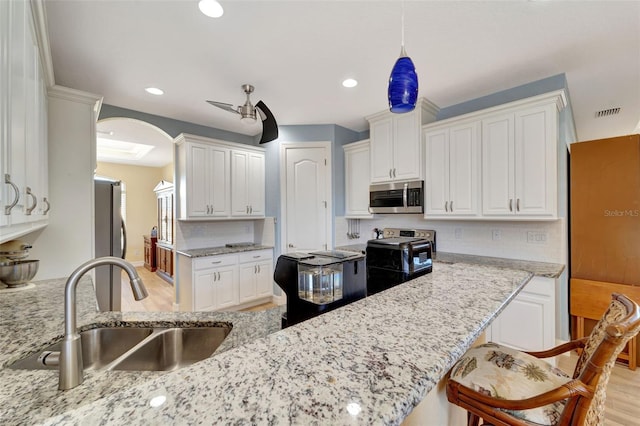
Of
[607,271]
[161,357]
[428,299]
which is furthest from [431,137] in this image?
[161,357]

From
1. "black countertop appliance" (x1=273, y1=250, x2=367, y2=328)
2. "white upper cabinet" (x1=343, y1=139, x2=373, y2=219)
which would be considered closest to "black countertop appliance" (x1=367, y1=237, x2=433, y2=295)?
"black countertop appliance" (x1=273, y1=250, x2=367, y2=328)

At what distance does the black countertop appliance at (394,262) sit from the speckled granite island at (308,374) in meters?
0.25

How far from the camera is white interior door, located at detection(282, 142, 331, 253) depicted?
3893 mm

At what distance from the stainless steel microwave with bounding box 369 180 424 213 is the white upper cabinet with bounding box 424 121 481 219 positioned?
95mm

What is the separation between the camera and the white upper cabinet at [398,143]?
3.07 metres

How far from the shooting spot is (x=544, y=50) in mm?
2125

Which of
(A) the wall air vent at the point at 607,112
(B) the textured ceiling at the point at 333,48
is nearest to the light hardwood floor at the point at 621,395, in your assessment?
(B) the textured ceiling at the point at 333,48

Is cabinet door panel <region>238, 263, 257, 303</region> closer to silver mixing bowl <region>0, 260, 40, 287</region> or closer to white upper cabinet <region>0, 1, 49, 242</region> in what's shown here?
silver mixing bowl <region>0, 260, 40, 287</region>

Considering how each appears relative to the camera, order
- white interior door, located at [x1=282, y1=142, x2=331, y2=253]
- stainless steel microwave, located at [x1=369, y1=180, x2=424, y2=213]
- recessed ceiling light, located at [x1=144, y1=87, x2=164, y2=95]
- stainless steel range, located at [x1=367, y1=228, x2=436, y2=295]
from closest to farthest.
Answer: stainless steel range, located at [x1=367, y1=228, x2=436, y2=295] → recessed ceiling light, located at [x1=144, y1=87, x2=164, y2=95] → stainless steel microwave, located at [x1=369, y1=180, x2=424, y2=213] → white interior door, located at [x1=282, y1=142, x2=331, y2=253]

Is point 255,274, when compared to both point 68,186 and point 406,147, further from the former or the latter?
point 406,147

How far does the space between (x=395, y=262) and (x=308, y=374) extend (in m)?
0.98

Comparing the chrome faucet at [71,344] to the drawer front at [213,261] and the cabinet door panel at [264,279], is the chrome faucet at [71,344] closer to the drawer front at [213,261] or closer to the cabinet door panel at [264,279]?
the drawer front at [213,261]

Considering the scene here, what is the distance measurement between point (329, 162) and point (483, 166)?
192 cm

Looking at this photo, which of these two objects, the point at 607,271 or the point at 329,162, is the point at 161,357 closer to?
the point at 329,162
